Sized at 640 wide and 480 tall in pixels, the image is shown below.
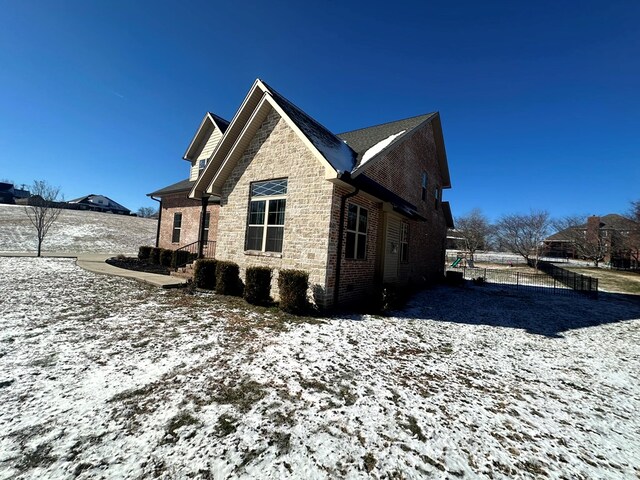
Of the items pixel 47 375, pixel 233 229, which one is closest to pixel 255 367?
pixel 47 375

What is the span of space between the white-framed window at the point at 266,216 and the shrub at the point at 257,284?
3.36 feet

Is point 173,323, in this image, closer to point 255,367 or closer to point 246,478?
point 255,367

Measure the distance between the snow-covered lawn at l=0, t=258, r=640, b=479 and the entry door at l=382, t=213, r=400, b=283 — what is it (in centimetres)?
382

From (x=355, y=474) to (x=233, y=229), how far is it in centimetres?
899

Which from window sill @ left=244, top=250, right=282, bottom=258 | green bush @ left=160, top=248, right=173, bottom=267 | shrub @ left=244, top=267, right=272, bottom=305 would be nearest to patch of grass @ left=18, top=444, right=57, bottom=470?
shrub @ left=244, top=267, right=272, bottom=305

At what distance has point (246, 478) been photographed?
231 centimetres

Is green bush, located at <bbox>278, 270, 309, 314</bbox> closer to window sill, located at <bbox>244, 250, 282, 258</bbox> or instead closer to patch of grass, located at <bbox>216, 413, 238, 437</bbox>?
window sill, located at <bbox>244, 250, 282, 258</bbox>

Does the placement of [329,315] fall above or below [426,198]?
below

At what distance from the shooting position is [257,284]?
8297 mm

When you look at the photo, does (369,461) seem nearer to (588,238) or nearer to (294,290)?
(294,290)

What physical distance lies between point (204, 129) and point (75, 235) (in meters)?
22.2

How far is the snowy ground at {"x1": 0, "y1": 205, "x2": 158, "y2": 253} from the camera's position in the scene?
950 inches

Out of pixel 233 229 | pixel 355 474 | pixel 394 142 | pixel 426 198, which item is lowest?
pixel 355 474

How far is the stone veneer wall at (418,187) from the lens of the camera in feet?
36.7
